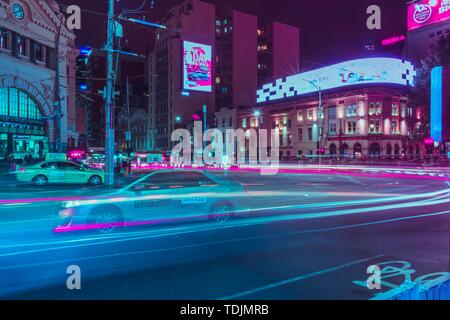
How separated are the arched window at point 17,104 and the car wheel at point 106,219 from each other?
112ft

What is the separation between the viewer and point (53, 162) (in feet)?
71.6

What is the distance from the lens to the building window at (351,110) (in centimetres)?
6219


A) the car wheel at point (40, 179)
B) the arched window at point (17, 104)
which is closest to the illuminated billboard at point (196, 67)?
the car wheel at point (40, 179)

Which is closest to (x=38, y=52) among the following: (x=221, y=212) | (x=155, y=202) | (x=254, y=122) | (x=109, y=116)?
(x=109, y=116)

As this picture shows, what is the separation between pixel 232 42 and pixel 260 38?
9154 millimetres

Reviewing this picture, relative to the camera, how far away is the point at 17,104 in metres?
39.4

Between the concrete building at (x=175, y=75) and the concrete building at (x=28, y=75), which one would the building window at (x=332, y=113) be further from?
the concrete building at (x=28, y=75)

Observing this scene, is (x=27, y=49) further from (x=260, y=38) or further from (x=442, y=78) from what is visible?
(x=260, y=38)

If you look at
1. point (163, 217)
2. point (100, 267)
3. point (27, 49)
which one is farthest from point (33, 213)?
point (27, 49)

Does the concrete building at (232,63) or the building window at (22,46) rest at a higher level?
the concrete building at (232,63)

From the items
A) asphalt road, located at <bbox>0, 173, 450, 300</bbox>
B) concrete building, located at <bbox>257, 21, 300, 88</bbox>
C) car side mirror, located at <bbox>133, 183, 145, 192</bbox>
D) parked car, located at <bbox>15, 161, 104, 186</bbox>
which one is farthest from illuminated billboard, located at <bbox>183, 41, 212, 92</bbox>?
concrete building, located at <bbox>257, 21, 300, 88</bbox>

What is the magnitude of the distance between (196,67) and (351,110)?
47675mm

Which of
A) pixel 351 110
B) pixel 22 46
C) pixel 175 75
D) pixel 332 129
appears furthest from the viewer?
pixel 175 75

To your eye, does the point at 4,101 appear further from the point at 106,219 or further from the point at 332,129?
the point at 332,129
